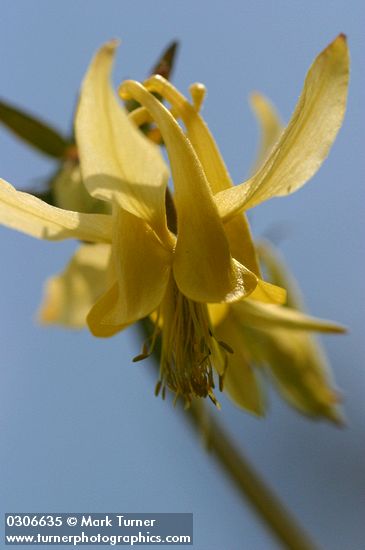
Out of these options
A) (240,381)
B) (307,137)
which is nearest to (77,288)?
(240,381)

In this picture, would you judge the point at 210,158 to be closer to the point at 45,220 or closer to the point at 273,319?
the point at 45,220

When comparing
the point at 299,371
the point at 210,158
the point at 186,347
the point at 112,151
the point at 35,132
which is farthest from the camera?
the point at 299,371

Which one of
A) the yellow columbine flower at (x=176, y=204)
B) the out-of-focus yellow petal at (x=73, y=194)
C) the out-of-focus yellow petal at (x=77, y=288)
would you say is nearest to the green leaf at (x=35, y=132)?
the out-of-focus yellow petal at (x=73, y=194)

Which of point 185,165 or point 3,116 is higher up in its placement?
point 3,116

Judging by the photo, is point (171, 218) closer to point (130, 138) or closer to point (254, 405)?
point (130, 138)

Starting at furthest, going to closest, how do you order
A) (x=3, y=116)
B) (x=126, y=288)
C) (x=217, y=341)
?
(x=3, y=116), (x=217, y=341), (x=126, y=288)

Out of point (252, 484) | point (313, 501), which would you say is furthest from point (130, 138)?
point (313, 501)
